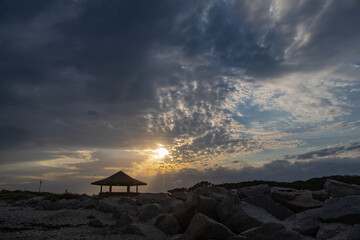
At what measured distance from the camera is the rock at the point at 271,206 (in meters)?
8.05

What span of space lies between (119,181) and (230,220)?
2000 centimetres

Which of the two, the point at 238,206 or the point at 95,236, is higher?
the point at 238,206

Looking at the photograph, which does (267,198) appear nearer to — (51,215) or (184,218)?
(184,218)

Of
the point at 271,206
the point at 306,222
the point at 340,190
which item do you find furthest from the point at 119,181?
the point at 306,222

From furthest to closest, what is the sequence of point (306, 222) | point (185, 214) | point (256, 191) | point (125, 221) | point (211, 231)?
point (256, 191)
point (125, 221)
point (185, 214)
point (306, 222)
point (211, 231)

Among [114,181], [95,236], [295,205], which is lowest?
[95,236]

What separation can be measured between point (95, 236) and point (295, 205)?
680 cm

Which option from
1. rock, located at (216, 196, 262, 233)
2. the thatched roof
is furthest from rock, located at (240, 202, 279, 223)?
the thatched roof

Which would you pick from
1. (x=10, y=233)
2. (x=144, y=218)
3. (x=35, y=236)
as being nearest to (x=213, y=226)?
(x=144, y=218)

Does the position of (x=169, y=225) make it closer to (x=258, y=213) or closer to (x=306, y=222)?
(x=258, y=213)

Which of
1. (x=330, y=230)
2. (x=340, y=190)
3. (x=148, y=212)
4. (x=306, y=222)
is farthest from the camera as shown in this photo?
(x=148, y=212)

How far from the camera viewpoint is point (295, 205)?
841 centimetres

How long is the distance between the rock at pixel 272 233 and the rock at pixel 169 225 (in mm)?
2857

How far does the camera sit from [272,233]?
→ 586cm
